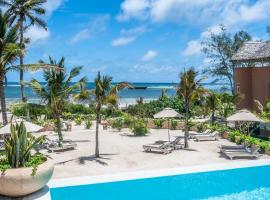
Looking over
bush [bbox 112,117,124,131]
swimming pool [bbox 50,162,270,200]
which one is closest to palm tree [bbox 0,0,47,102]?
bush [bbox 112,117,124,131]

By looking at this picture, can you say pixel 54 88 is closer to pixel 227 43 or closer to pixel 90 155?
pixel 90 155

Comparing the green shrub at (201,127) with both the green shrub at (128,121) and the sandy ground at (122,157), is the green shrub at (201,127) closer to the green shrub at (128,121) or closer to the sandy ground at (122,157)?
the sandy ground at (122,157)

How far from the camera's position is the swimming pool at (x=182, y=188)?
12.9 m

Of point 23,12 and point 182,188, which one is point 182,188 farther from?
point 23,12

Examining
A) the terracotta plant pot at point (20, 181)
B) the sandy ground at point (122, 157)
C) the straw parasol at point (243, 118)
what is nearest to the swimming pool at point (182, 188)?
the terracotta plant pot at point (20, 181)

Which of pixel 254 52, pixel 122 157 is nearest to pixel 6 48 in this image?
pixel 122 157

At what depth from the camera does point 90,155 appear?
1930cm

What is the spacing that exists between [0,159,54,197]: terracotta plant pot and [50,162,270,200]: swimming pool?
3.79 feet

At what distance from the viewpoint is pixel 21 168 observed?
1130 cm

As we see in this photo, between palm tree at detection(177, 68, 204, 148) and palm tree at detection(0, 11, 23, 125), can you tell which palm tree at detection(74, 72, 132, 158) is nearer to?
palm tree at detection(177, 68, 204, 148)

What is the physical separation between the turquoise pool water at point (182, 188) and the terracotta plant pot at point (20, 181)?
45.5 inches

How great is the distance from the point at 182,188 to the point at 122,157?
222 inches

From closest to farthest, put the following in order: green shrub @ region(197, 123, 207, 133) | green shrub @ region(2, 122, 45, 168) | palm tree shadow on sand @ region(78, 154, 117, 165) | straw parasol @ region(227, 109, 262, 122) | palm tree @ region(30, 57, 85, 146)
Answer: green shrub @ region(2, 122, 45, 168) → palm tree shadow on sand @ region(78, 154, 117, 165) → straw parasol @ region(227, 109, 262, 122) → palm tree @ region(30, 57, 85, 146) → green shrub @ region(197, 123, 207, 133)

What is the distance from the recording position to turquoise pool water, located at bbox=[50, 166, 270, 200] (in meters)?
12.9
